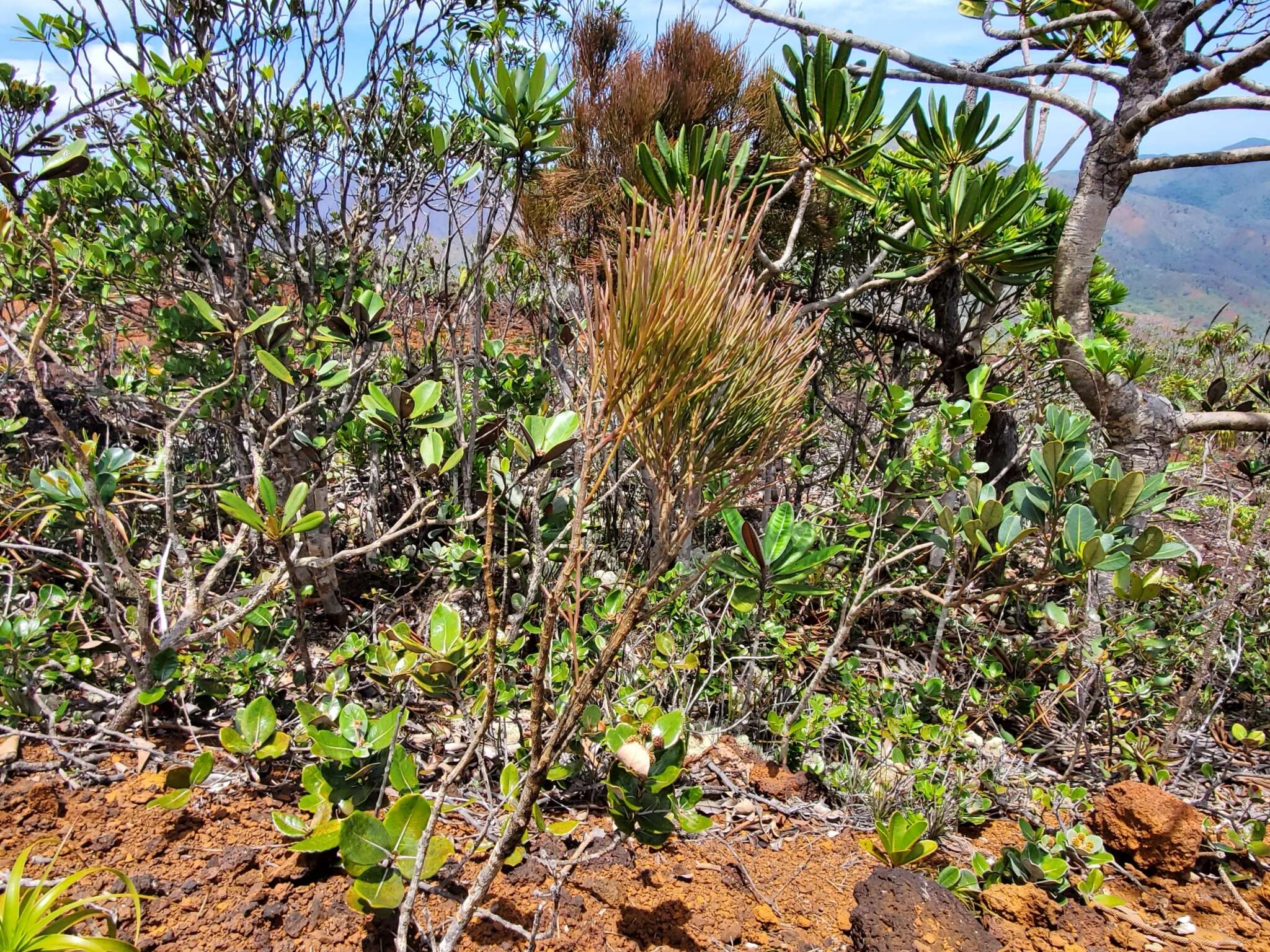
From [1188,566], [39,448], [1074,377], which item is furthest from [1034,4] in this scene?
[39,448]

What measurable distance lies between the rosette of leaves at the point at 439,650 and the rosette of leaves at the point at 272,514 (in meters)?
0.31

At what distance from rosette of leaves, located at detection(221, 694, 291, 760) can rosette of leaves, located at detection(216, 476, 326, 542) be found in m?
0.39

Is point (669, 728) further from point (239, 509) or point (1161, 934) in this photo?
point (1161, 934)

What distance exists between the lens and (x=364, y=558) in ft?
11.1

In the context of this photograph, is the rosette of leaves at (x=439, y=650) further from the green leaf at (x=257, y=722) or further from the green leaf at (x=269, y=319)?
the green leaf at (x=269, y=319)

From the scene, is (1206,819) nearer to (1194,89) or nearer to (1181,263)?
(1194,89)

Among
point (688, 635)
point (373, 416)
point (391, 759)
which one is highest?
point (373, 416)

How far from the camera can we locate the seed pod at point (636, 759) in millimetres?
1321

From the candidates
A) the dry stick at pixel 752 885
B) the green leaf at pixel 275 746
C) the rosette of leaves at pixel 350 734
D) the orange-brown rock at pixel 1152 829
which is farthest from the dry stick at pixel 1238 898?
the green leaf at pixel 275 746

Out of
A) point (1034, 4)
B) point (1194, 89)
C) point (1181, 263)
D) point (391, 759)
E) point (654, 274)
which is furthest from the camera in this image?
point (1181, 263)

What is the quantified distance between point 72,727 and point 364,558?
1.57 meters

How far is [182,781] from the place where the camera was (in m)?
1.49

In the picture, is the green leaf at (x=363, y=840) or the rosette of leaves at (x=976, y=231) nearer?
the green leaf at (x=363, y=840)

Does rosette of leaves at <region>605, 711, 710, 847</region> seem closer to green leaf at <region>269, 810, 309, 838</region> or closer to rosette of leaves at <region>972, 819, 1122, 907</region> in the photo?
green leaf at <region>269, 810, 309, 838</region>
